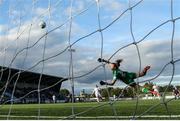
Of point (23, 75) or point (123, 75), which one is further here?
point (23, 75)

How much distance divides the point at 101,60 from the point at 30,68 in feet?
4.94

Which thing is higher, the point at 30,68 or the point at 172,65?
the point at 30,68

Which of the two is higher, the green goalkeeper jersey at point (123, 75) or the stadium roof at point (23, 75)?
the stadium roof at point (23, 75)

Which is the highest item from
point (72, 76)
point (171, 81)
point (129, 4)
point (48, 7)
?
point (48, 7)

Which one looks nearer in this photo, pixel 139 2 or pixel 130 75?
pixel 139 2

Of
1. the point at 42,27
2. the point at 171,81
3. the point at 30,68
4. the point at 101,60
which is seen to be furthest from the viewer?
the point at 42,27

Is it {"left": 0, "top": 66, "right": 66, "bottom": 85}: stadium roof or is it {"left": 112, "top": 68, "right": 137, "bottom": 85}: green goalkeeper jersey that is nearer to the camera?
{"left": 112, "top": 68, "right": 137, "bottom": 85}: green goalkeeper jersey

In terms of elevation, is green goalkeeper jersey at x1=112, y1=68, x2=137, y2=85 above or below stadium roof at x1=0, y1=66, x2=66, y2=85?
below

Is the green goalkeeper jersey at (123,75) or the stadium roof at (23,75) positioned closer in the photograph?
the green goalkeeper jersey at (123,75)

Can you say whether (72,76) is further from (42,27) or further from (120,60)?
(42,27)

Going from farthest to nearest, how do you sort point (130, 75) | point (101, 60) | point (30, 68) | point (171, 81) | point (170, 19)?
point (30, 68)
point (130, 75)
point (101, 60)
point (170, 19)
point (171, 81)

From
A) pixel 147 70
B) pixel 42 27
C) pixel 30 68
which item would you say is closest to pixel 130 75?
pixel 147 70

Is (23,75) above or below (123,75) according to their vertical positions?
above

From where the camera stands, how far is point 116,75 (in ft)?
20.5
